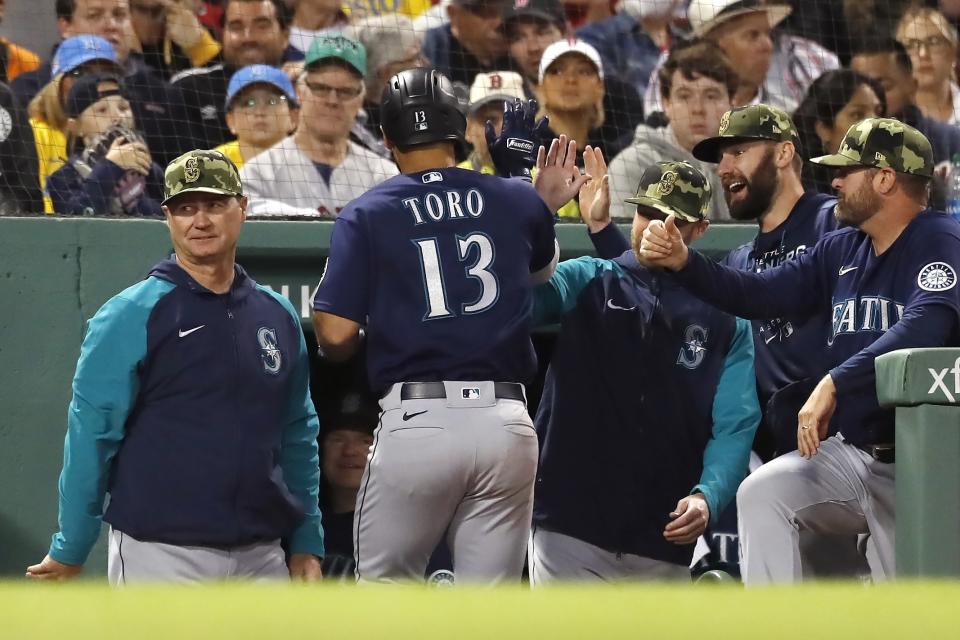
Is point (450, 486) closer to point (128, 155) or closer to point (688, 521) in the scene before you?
point (688, 521)

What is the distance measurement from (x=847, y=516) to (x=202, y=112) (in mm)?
3441

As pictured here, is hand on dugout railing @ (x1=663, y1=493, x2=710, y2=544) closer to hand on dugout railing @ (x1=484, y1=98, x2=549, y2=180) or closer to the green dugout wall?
hand on dugout railing @ (x1=484, y1=98, x2=549, y2=180)

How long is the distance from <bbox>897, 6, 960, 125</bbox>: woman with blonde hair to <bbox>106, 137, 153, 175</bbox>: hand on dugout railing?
3904mm

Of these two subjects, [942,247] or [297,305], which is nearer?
[942,247]

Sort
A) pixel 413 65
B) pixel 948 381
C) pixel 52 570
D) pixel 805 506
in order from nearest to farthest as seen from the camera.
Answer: pixel 948 381
pixel 52 570
pixel 805 506
pixel 413 65

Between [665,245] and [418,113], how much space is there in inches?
31.5

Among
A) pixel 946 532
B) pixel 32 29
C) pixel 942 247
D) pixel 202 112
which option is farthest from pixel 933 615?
pixel 32 29

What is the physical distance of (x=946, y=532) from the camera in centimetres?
346

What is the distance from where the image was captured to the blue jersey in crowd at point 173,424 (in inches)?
146

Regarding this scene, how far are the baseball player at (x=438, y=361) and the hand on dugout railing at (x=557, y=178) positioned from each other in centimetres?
33

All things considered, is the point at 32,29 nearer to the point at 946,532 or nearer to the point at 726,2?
the point at 726,2

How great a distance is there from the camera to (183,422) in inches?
147

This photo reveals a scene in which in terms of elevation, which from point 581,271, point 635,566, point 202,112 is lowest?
point 635,566

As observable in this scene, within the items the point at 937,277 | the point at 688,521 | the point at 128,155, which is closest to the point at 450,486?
the point at 688,521
